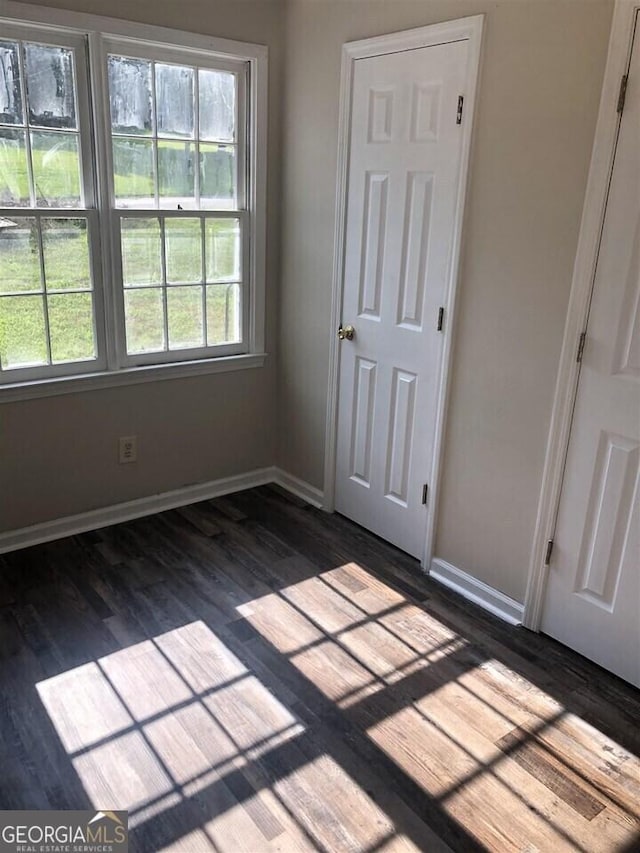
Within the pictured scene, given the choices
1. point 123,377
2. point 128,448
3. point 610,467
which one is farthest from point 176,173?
point 610,467

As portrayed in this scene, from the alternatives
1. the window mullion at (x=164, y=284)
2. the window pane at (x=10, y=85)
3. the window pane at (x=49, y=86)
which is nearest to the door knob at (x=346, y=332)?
the window mullion at (x=164, y=284)

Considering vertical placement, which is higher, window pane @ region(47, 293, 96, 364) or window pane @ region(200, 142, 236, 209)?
window pane @ region(200, 142, 236, 209)

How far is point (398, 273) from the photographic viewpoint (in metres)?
2.87

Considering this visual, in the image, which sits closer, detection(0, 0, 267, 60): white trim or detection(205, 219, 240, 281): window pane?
detection(0, 0, 267, 60): white trim

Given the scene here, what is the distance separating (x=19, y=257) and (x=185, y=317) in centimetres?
79

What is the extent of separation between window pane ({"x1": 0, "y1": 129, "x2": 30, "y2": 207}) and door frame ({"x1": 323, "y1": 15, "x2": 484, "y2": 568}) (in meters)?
1.30

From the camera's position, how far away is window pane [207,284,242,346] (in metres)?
3.38

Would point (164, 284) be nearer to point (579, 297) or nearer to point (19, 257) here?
point (19, 257)

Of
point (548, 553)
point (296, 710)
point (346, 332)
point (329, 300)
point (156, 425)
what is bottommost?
point (296, 710)

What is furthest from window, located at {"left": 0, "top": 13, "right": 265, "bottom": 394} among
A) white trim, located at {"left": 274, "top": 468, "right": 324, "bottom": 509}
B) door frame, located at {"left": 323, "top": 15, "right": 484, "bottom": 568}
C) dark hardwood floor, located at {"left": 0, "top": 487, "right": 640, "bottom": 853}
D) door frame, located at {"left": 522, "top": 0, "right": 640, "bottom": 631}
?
door frame, located at {"left": 522, "top": 0, "right": 640, "bottom": 631}

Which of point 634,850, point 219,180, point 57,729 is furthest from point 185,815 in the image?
point 219,180

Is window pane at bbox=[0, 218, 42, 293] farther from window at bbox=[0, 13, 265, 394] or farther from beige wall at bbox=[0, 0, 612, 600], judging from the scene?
beige wall at bbox=[0, 0, 612, 600]

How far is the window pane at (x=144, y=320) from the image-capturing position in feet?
10.2

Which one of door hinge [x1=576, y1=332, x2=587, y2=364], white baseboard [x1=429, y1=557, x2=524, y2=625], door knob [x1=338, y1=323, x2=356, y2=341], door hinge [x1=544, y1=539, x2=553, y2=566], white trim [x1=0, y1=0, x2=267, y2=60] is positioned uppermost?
white trim [x1=0, y1=0, x2=267, y2=60]
